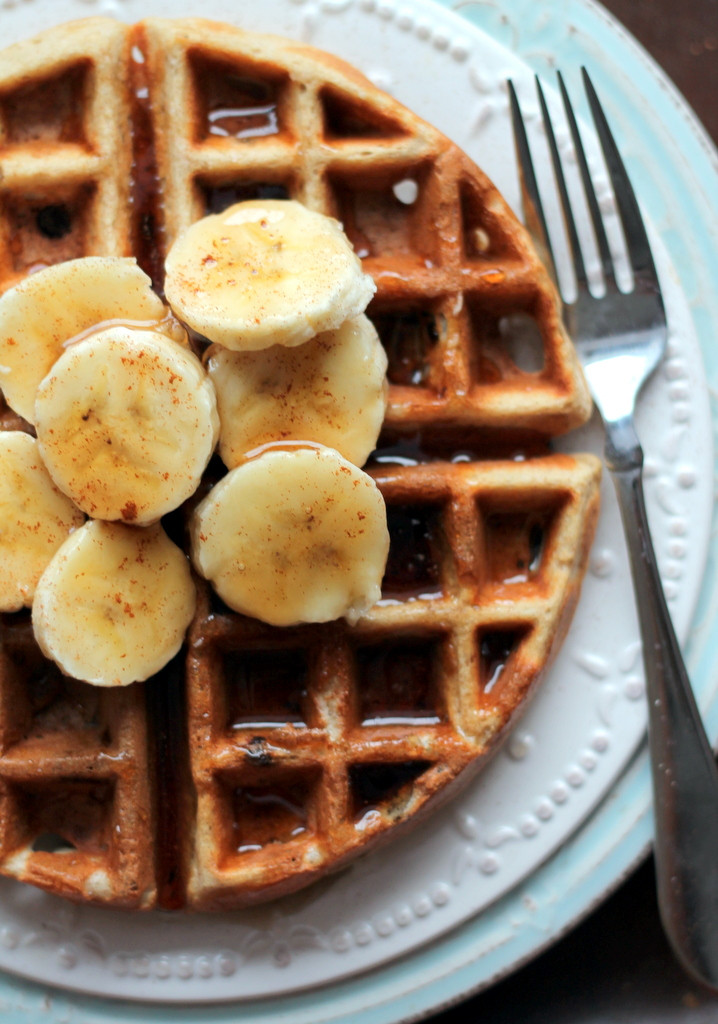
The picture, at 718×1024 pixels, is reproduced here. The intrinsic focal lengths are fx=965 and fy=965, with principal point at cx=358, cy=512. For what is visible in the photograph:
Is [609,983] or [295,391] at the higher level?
→ [295,391]

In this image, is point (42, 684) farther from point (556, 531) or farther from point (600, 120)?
point (600, 120)

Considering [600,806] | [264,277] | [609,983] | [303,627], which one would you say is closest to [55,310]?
[264,277]

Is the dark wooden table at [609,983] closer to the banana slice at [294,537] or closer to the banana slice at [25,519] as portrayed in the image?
the banana slice at [294,537]

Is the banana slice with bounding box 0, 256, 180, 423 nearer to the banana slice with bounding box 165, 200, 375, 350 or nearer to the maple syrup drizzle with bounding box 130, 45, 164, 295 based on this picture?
the banana slice with bounding box 165, 200, 375, 350

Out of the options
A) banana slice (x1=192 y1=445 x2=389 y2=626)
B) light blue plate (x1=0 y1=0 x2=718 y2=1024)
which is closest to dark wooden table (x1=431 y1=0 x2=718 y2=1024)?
light blue plate (x1=0 y1=0 x2=718 y2=1024)

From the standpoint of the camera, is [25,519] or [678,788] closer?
[25,519]

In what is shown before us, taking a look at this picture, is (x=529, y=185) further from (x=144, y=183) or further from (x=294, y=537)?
(x=294, y=537)
